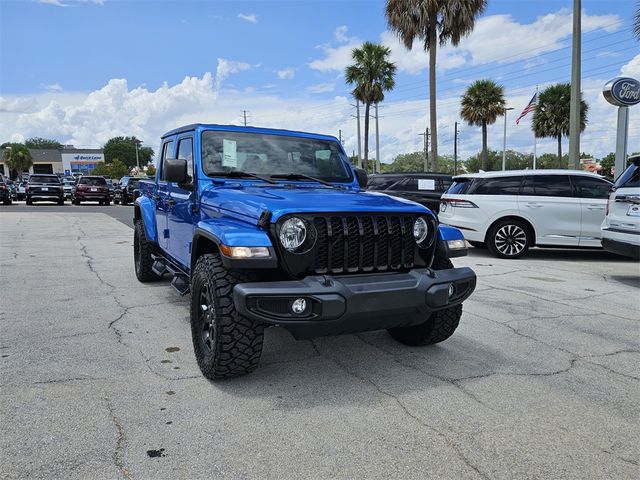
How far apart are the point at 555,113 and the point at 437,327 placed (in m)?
37.3

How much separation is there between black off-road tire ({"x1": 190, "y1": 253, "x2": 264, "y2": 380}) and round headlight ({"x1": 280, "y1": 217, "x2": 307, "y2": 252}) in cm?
36

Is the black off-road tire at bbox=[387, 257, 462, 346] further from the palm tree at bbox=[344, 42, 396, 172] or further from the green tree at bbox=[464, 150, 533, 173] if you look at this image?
the green tree at bbox=[464, 150, 533, 173]

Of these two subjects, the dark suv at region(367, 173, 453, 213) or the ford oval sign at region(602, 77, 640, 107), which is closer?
the ford oval sign at region(602, 77, 640, 107)

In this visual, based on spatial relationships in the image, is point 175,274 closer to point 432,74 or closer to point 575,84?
point 575,84

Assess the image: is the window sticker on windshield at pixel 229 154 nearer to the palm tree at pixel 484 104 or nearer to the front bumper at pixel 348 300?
the front bumper at pixel 348 300

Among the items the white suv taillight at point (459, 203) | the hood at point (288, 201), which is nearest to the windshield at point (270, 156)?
the hood at point (288, 201)

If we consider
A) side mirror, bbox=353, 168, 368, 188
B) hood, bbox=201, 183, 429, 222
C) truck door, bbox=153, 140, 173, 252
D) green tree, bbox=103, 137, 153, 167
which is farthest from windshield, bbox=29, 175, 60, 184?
green tree, bbox=103, 137, 153, 167

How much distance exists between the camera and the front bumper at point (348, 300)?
307cm

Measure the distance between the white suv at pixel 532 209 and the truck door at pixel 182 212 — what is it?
6.26 m

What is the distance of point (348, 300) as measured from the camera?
3.13 metres

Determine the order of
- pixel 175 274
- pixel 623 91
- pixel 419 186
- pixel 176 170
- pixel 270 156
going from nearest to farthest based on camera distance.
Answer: pixel 176 170 → pixel 270 156 → pixel 175 274 → pixel 623 91 → pixel 419 186

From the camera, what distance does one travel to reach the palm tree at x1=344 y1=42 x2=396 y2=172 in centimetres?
3497

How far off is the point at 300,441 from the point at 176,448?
0.66 meters

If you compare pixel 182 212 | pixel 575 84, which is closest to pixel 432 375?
pixel 182 212
